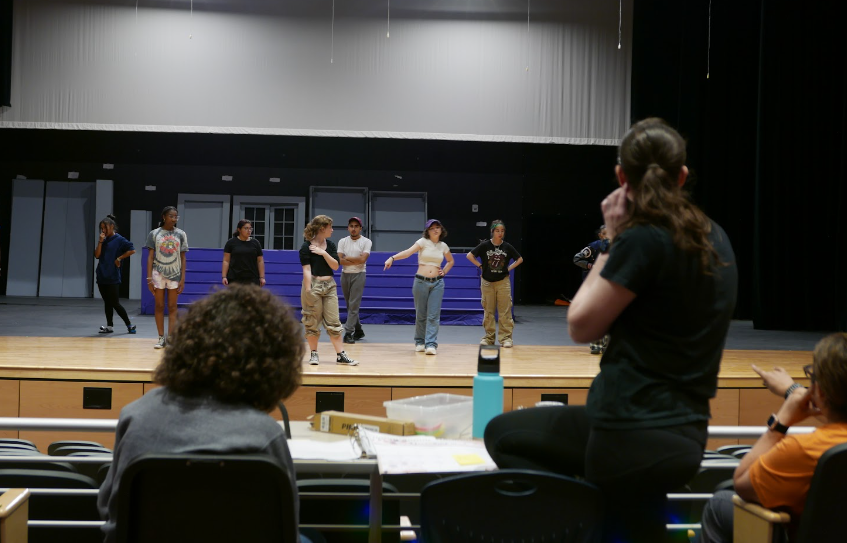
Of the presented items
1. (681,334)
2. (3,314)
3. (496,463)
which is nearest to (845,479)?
(681,334)

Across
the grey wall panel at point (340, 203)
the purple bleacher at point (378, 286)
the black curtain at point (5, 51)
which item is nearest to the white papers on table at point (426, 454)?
the purple bleacher at point (378, 286)

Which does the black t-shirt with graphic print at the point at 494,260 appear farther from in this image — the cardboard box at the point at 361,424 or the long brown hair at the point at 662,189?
the long brown hair at the point at 662,189

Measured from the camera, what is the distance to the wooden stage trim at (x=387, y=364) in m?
5.29

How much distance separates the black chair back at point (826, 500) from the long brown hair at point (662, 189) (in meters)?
0.48

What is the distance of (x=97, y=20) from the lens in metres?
11.5

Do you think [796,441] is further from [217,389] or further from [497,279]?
[497,279]

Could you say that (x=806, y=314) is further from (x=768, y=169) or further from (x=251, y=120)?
(x=251, y=120)

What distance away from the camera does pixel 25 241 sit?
14938 millimetres

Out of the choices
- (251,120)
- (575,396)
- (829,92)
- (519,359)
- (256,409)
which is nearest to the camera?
(256,409)

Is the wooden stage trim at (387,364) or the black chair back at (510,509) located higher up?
the black chair back at (510,509)

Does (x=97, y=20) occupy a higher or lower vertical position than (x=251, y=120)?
higher

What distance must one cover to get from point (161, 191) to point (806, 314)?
12344 millimetres

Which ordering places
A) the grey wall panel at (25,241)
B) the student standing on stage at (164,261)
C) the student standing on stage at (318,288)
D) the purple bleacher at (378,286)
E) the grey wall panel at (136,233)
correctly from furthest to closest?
the grey wall panel at (136,233)
the grey wall panel at (25,241)
the purple bleacher at (378,286)
the student standing on stage at (164,261)
the student standing on stage at (318,288)

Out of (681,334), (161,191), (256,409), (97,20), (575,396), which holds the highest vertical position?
(97,20)
